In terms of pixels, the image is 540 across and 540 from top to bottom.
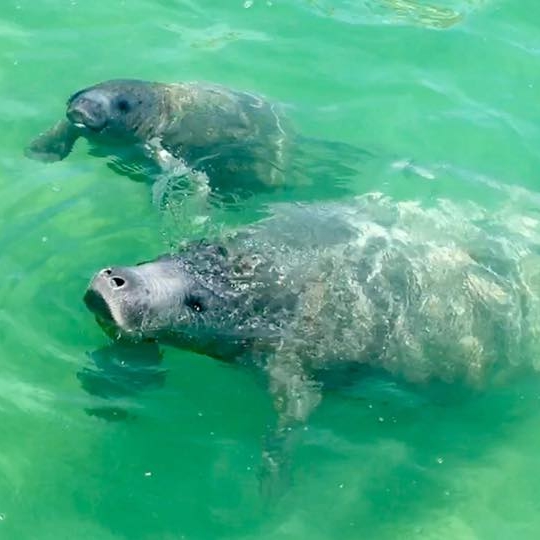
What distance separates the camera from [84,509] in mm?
7973

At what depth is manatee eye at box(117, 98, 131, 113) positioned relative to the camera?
1138cm

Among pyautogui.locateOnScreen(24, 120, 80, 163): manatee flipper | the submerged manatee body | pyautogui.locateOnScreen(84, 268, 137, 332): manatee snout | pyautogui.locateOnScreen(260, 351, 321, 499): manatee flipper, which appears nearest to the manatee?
pyautogui.locateOnScreen(24, 120, 80, 163): manatee flipper

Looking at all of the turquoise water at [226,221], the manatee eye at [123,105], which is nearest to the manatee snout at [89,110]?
the manatee eye at [123,105]

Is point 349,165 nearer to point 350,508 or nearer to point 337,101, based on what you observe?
point 337,101

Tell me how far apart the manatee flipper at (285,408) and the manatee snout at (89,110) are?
3.90 m

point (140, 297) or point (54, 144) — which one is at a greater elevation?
point (140, 297)

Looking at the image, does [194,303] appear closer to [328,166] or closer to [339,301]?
[339,301]

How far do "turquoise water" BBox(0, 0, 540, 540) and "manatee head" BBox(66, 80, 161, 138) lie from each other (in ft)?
1.53

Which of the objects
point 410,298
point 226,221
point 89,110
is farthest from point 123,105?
point 410,298

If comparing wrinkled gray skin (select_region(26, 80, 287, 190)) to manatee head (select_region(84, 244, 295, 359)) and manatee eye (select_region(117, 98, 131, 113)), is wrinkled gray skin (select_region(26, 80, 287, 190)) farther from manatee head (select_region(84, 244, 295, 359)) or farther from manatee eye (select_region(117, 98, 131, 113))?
manatee head (select_region(84, 244, 295, 359))

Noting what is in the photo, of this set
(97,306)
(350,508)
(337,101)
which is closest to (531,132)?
(337,101)

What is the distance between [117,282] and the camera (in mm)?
7453

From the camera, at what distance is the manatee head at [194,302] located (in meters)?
7.50

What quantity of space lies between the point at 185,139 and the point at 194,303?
351 centimetres
